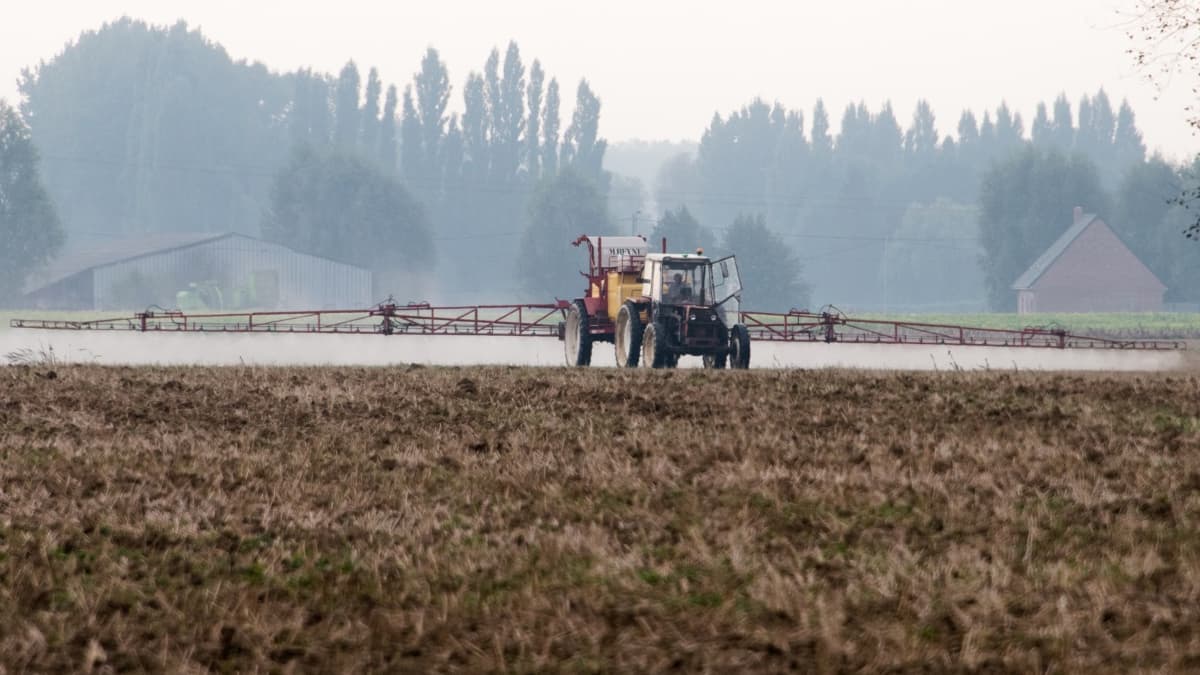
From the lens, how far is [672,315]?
3198cm

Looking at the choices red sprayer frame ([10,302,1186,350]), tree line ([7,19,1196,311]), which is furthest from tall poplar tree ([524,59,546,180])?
red sprayer frame ([10,302,1186,350])

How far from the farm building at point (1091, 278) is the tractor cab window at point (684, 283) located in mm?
100308

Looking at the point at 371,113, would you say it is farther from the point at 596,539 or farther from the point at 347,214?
the point at 596,539

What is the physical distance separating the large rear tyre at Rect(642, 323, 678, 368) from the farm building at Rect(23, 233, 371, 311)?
88.3m

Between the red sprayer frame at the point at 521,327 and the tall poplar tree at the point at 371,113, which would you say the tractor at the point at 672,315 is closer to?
the red sprayer frame at the point at 521,327

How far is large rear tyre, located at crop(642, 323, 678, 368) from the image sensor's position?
3077 cm

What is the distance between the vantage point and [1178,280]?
429 ft

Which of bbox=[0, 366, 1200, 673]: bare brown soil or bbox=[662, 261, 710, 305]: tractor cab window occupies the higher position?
bbox=[662, 261, 710, 305]: tractor cab window

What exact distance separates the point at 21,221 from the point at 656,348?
8950 cm

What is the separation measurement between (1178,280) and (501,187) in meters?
73.8

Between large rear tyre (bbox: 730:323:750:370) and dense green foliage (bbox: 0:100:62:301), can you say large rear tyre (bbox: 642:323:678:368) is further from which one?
dense green foliage (bbox: 0:100:62:301)

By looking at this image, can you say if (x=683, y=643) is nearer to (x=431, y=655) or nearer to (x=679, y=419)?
(x=431, y=655)

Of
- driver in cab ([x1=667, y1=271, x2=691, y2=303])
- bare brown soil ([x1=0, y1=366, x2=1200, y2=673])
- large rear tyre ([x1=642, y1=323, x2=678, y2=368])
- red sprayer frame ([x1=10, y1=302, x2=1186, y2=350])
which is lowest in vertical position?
bare brown soil ([x1=0, y1=366, x2=1200, y2=673])

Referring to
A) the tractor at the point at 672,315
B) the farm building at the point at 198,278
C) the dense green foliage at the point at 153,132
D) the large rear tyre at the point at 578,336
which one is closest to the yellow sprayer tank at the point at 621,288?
the tractor at the point at 672,315
